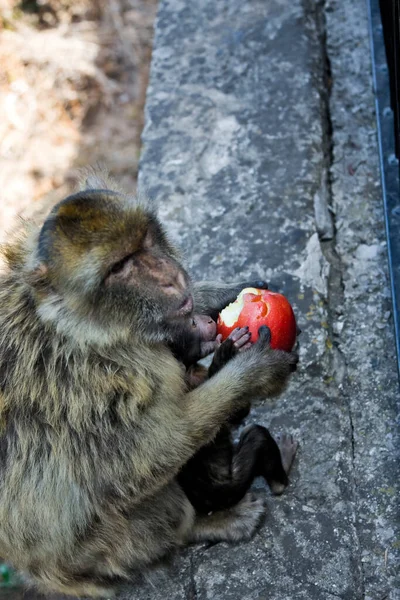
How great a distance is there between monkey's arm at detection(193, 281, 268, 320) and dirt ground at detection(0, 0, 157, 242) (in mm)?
3658

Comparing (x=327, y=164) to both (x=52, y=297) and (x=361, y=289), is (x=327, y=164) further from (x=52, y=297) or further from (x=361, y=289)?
(x=52, y=297)

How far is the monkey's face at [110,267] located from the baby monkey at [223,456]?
0.25 metres

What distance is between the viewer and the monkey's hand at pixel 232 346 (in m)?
3.17

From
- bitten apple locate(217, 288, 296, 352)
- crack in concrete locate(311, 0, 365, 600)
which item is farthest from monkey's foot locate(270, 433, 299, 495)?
bitten apple locate(217, 288, 296, 352)

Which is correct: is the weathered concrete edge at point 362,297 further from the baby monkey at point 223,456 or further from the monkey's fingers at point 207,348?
the monkey's fingers at point 207,348

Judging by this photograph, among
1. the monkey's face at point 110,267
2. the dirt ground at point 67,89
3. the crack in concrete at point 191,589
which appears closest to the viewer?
the monkey's face at point 110,267

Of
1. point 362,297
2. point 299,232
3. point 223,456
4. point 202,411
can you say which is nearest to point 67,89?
point 299,232

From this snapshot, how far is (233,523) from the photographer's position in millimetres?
3201

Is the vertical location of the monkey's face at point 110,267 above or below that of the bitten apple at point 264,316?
above

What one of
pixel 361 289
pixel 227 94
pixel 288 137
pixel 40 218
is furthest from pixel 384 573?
pixel 227 94

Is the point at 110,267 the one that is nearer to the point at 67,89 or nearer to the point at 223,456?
the point at 223,456

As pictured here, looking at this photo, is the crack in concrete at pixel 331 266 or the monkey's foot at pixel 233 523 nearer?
the monkey's foot at pixel 233 523

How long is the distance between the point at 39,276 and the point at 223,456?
1.01m

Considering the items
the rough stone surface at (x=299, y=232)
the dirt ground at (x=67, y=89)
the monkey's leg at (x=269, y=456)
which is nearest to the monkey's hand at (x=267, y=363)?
the monkey's leg at (x=269, y=456)
